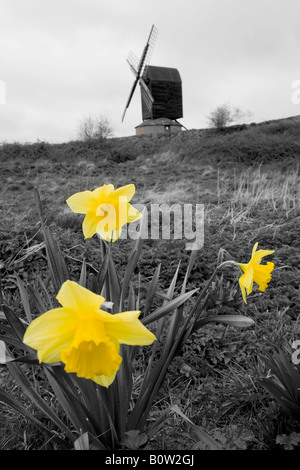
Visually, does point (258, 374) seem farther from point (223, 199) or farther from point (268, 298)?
point (223, 199)

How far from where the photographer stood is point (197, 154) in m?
11.5

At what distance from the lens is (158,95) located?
93.6ft

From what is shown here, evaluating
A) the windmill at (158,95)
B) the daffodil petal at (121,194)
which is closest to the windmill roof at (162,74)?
the windmill at (158,95)

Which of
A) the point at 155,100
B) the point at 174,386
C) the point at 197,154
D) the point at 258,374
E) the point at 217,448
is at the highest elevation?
the point at 155,100

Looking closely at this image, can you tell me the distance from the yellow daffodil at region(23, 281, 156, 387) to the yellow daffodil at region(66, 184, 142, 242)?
37 cm

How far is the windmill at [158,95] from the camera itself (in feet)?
88.2

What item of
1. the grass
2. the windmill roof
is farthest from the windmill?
the grass

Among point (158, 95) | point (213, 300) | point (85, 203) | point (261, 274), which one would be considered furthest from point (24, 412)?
point (158, 95)

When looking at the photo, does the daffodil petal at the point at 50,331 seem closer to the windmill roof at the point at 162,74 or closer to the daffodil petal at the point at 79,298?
the daffodil petal at the point at 79,298

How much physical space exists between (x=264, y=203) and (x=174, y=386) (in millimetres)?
3797

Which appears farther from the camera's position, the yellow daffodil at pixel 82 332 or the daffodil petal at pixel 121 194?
the daffodil petal at pixel 121 194

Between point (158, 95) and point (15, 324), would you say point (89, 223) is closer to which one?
point (15, 324)

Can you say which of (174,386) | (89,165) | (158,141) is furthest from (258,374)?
(158,141)

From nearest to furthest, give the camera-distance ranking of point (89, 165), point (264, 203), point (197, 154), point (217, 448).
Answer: point (217, 448)
point (264, 203)
point (89, 165)
point (197, 154)
